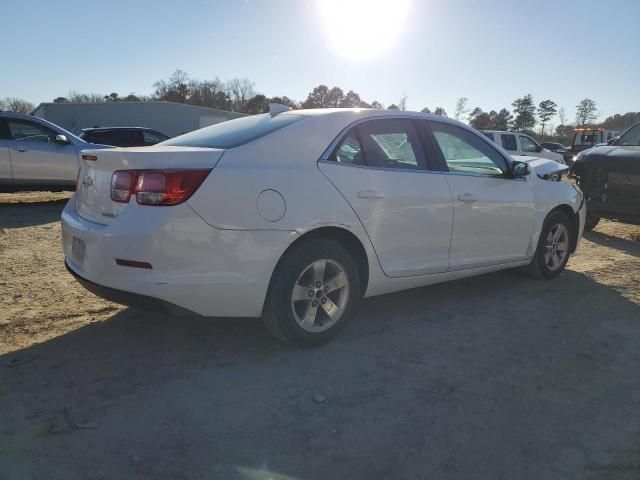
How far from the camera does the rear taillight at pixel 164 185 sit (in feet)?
9.37

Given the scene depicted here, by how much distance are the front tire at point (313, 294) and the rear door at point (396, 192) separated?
0.32 meters

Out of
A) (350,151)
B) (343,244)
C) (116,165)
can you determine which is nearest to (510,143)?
(350,151)

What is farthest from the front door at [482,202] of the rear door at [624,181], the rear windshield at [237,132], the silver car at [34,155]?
the silver car at [34,155]

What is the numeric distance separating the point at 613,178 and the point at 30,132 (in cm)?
989

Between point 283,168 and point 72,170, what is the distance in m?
7.84

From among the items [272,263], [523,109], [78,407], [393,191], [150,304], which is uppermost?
[523,109]

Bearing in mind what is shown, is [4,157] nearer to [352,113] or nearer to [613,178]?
[352,113]

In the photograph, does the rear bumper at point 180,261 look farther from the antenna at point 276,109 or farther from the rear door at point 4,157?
the rear door at point 4,157

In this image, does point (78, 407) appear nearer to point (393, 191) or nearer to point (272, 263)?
point (272, 263)

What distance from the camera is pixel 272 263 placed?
3.10 m

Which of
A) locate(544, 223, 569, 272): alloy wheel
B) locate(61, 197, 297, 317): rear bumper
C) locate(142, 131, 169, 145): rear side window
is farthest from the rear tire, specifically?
locate(142, 131, 169, 145): rear side window

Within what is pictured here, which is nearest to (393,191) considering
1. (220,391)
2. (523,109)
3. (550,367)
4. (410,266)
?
(410,266)

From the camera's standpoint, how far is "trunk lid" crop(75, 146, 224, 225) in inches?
115

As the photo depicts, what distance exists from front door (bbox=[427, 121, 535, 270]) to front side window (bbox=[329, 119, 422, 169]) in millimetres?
280
